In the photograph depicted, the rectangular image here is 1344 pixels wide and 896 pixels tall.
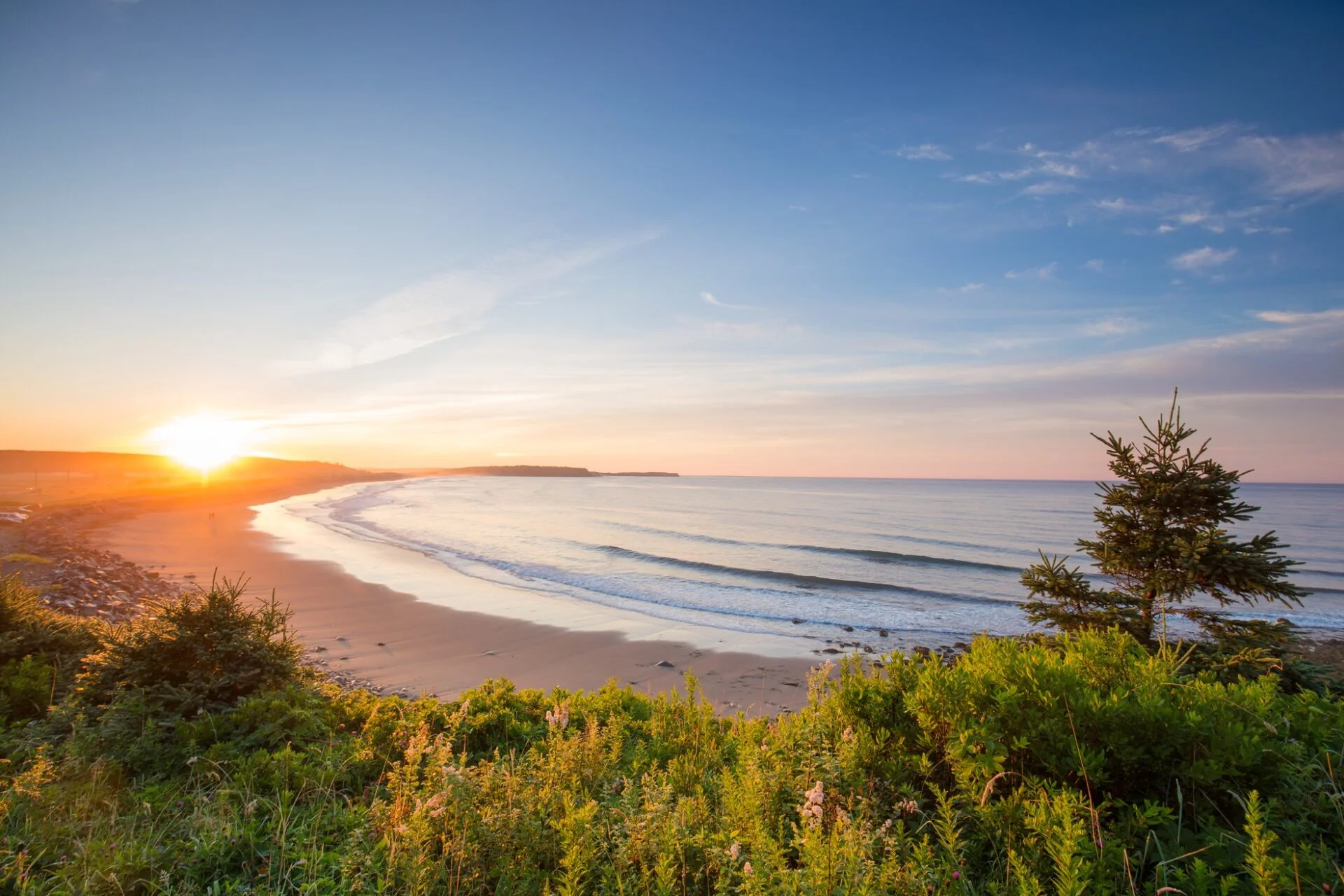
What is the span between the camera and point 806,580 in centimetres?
2578

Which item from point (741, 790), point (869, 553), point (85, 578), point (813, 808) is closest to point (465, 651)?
→ point (85, 578)

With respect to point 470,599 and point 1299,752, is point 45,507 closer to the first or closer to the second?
point 470,599

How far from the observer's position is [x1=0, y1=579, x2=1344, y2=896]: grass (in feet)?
8.86

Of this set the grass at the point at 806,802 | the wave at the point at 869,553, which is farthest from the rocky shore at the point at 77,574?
the wave at the point at 869,553

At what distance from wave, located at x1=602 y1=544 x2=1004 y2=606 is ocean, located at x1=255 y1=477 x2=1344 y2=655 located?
5.4 inches

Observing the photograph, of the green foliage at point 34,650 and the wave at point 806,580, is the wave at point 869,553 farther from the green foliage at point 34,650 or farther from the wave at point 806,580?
the green foliage at point 34,650

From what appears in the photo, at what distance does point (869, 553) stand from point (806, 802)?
31500 mm

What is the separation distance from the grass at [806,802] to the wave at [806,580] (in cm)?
1962

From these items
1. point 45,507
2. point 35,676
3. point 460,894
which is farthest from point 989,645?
point 45,507

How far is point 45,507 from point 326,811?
49.6 m

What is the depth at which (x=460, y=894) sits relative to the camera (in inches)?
127

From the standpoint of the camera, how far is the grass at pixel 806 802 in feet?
8.86

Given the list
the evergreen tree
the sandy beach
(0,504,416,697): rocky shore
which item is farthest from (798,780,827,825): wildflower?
(0,504,416,697): rocky shore

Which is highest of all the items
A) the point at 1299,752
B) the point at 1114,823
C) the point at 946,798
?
the point at 1299,752
